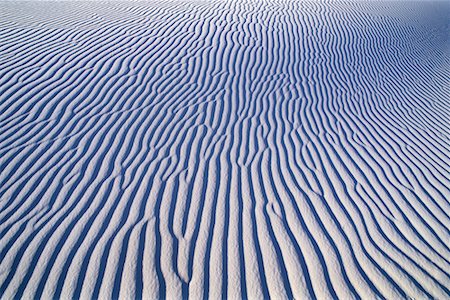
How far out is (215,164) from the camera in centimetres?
407

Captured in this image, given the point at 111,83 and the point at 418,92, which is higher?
the point at 111,83

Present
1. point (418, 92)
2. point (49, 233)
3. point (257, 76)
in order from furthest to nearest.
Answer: point (418, 92) → point (257, 76) → point (49, 233)

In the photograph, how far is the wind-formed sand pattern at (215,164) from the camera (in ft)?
8.81

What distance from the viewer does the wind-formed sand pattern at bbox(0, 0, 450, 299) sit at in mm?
2686

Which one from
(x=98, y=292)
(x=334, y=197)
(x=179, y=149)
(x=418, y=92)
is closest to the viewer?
(x=98, y=292)

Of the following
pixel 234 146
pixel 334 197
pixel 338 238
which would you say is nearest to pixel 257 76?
pixel 234 146

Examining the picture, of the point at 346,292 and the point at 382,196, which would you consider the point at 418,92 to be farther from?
the point at 346,292

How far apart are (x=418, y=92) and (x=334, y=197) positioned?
4.99m

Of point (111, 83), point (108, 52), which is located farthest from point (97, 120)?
point (108, 52)

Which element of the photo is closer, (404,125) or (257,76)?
(404,125)

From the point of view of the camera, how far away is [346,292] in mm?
2545

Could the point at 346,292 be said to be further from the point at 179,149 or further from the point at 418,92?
the point at 418,92

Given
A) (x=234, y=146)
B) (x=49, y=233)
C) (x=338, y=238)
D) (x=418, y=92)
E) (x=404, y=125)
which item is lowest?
(x=418, y=92)

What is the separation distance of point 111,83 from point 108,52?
54.7 inches
